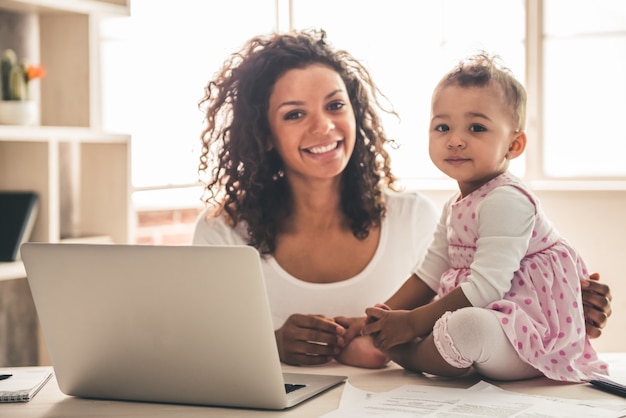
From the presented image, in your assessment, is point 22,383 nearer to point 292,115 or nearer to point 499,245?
point 499,245

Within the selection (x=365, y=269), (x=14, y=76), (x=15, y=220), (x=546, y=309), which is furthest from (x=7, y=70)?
(x=546, y=309)

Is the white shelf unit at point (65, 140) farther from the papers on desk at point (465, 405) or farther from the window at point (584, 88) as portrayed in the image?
the window at point (584, 88)

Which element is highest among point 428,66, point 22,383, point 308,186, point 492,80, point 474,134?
point 428,66

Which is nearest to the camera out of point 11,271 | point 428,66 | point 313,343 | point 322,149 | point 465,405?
point 465,405

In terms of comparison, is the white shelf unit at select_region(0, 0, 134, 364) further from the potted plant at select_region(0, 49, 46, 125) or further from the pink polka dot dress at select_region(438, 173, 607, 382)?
the pink polka dot dress at select_region(438, 173, 607, 382)

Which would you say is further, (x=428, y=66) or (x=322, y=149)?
(x=428, y=66)

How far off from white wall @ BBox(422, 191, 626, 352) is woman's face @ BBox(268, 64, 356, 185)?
72.5 inches

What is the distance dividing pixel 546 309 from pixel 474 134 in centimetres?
35

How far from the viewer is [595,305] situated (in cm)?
166

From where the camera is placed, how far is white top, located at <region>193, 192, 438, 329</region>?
2.17 m

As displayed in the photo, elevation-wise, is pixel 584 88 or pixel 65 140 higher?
pixel 584 88

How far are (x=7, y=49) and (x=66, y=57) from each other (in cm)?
19

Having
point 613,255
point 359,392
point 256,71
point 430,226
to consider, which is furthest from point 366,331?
point 613,255

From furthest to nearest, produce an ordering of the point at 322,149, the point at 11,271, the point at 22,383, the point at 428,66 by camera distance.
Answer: the point at 428,66 < the point at 11,271 < the point at 322,149 < the point at 22,383
